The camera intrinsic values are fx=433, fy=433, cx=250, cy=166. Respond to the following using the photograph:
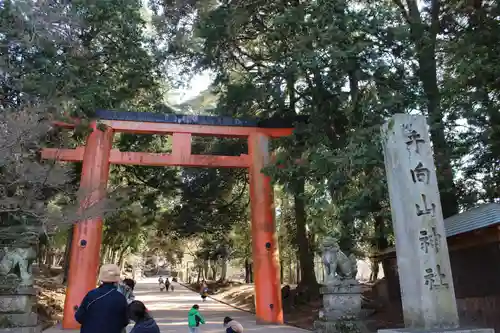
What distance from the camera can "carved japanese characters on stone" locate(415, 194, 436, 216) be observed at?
578cm

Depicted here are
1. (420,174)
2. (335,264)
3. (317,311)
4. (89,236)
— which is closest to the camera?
(420,174)

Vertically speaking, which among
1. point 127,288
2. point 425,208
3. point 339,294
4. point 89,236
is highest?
point 89,236

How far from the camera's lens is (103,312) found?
3.14 meters

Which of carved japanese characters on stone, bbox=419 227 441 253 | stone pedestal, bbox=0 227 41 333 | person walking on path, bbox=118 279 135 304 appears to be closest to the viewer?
person walking on path, bbox=118 279 135 304

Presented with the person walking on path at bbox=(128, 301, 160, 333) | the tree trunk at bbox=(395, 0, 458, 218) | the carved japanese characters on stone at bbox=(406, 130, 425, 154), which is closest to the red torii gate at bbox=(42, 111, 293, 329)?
the tree trunk at bbox=(395, 0, 458, 218)

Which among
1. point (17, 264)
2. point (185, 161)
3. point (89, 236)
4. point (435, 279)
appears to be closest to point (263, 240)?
point (185, 161)

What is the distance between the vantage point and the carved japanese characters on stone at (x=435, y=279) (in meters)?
5.45

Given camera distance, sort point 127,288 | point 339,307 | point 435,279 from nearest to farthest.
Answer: point 127,288, point 435,279, point 339,307

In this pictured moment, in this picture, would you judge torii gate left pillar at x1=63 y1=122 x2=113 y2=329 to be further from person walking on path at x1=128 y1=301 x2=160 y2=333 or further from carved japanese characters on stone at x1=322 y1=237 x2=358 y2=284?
person walking on path at x1=128 y1=301 x2=160 y2=333

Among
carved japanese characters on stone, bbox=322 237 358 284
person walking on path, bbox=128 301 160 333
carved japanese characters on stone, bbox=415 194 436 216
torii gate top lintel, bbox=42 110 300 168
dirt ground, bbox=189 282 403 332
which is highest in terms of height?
torii gate top lintel, bbox=42 110 300 168

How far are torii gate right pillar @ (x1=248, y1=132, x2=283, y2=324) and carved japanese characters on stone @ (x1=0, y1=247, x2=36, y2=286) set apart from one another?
6.13 meters

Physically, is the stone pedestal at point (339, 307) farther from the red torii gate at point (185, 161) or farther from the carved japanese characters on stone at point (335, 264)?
the red torii gate at point (185, 161)

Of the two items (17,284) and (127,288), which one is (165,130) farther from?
(127,288)

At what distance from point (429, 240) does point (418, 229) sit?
19cm
